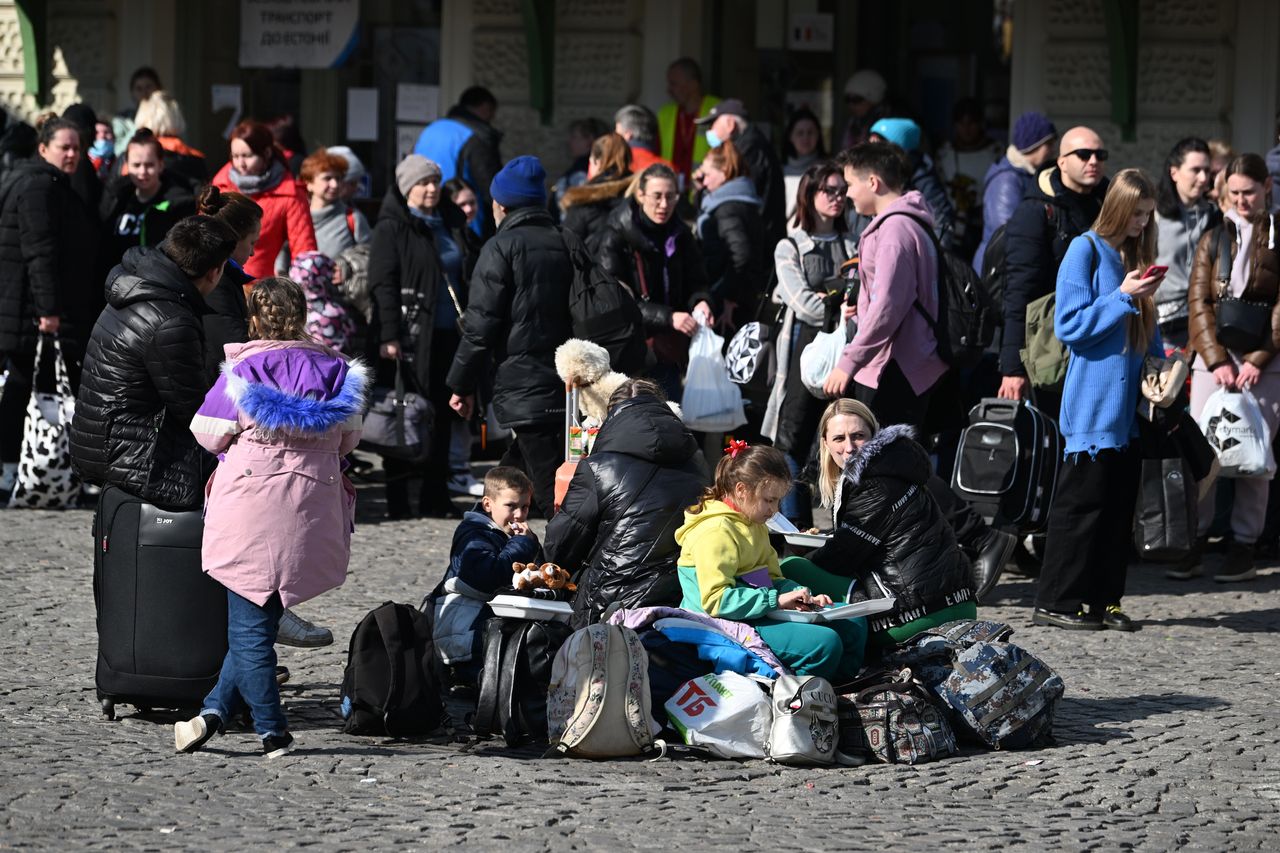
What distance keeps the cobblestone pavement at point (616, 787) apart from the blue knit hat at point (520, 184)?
250cm

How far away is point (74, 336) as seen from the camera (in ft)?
35.2

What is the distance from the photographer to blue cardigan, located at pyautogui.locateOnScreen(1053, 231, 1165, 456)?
837 centimetres

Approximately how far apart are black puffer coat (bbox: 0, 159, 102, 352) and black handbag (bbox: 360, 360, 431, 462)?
5.33 feet

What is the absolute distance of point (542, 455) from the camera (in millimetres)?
9328

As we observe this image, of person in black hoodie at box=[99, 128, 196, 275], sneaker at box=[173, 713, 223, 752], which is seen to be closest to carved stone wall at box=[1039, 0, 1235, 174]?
person in black hoodie at box=[99, 128, 196, 275]

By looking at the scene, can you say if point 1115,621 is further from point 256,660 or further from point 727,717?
point 256,660

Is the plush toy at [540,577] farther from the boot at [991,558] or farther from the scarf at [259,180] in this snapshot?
the scarf at [259,180]

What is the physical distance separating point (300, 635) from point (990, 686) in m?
2.61

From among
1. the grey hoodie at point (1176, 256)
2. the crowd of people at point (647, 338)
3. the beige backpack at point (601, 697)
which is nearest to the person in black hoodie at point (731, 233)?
the crowd of people at point (647, 338)

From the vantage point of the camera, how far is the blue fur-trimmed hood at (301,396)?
6.17 meters

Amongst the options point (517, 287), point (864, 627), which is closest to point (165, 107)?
point (517, 287)

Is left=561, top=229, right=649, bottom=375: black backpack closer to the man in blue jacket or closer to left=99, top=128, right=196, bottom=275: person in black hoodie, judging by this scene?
left=99, top=128, right=196, bottom=275: person in black hoodie

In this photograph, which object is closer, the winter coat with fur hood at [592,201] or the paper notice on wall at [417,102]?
the winter coat with fur hood at [592,201]

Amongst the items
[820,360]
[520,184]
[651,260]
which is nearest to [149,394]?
[520,184]
